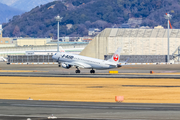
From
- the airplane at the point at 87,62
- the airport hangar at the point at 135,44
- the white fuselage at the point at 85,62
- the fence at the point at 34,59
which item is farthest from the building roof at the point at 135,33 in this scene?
the airplane at the point at 87,62

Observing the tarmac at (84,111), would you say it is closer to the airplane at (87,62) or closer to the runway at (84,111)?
the runway at (84,111)

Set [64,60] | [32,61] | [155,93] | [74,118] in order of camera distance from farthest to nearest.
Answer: [32,61] → [64,60] → [155,93] → [74,118]

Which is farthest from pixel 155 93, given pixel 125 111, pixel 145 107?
pixel 125 111

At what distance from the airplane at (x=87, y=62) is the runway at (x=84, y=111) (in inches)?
1978

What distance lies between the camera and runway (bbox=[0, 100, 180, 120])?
27016 mm

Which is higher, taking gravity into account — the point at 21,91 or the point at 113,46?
the point at 113,46

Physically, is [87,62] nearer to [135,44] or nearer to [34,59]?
[34,59]

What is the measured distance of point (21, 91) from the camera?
47812mm

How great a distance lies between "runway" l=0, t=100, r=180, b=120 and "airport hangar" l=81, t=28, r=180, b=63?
11655 centimetres

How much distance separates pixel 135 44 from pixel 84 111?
419ft

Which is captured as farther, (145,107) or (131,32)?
(131,32)

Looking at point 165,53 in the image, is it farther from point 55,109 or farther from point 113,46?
point 55,109

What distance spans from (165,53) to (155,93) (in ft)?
375

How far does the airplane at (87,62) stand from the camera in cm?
8425
